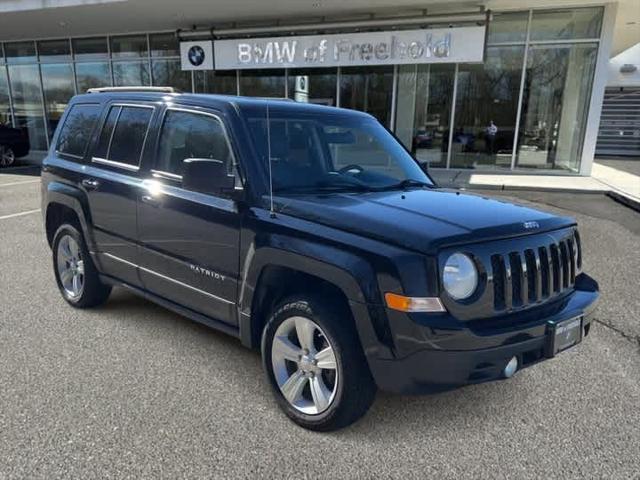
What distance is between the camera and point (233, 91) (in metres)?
17.2

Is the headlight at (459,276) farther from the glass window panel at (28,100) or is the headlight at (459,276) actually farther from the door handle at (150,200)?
the glass window panel at (28,100)

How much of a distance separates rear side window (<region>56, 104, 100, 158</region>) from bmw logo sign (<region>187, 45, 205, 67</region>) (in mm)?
12628

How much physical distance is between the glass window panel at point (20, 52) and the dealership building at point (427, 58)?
3.03 metres

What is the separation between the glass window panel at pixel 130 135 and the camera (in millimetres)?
3831

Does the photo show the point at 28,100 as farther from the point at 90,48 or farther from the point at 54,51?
the point at 90,48

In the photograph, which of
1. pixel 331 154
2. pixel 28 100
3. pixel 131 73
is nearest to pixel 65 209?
pixel 331 154

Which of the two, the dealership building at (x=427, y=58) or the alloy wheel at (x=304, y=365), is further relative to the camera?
the dealership building at (x=427, y=58)

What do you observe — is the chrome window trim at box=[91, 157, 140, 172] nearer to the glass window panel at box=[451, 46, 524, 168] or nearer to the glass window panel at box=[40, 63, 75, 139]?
the glass window panel at box=[451, 46, 524, 168]

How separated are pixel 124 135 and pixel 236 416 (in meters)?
2.50

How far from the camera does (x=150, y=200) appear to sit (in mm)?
3629

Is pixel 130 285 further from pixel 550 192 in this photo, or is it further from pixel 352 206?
pixel 550 192

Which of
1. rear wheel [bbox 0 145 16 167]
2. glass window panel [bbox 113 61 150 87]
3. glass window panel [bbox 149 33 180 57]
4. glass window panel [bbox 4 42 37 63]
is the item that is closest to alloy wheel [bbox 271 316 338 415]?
glass window panel [bbox 149 33 180 57]

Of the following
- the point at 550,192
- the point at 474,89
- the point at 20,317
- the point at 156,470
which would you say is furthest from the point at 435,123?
the point at 156,470

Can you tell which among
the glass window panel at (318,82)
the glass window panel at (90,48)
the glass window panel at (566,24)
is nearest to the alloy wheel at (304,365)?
the glass window panel at (318,82)
